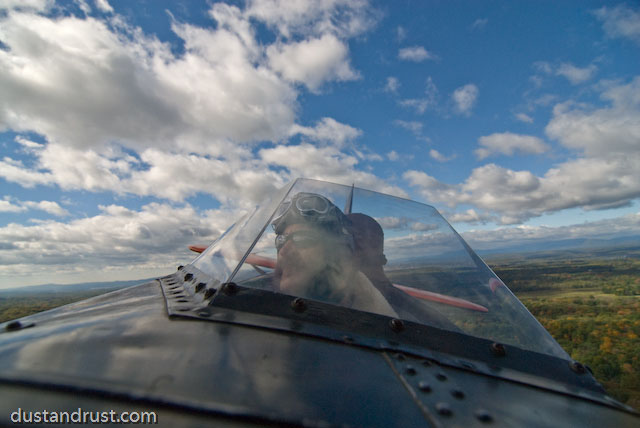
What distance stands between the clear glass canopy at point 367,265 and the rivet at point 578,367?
0.32 ft

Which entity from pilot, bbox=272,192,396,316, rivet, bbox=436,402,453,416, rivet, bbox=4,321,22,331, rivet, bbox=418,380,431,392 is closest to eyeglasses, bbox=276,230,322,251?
pilot, bbox=272,192,396,316

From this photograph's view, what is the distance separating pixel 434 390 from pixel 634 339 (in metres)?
8.29

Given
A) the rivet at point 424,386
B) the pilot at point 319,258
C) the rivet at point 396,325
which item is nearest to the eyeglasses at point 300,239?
the pilot at point 319,258

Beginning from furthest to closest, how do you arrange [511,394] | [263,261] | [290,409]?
[263,261], [511,394], [290,409]

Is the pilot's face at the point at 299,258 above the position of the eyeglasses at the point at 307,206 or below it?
below

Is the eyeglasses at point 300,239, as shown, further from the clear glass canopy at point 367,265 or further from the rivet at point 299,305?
the rivet at point 299,305

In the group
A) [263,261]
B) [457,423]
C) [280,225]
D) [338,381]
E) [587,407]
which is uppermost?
[280,225]

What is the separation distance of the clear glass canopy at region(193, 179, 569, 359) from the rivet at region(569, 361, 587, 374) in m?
0.10

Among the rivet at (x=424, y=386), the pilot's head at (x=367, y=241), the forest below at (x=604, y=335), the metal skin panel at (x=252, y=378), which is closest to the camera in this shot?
the metal skin panel at (x=252, y=378)

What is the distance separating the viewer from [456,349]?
1.66 m

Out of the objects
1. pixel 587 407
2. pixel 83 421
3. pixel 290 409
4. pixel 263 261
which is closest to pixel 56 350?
pixel 83 421

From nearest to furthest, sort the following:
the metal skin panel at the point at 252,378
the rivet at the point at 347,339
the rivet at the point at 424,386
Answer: the metal skin panel at the point at 252,378 → the rivet at the point at 424,386 → the rivet at the point at 347,339

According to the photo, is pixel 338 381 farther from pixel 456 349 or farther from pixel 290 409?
pixel 456 349

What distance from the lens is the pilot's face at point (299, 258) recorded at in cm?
200
